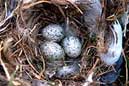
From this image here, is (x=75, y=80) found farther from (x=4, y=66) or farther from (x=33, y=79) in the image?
(x=4, y=66)

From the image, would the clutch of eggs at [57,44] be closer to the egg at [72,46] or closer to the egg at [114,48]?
the egg at [72,46]

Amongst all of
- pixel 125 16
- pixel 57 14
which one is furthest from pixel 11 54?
pixel 125 16

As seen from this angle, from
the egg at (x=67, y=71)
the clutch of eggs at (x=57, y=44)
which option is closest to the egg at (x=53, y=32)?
the clutch of eggs at (x=57, y=44)

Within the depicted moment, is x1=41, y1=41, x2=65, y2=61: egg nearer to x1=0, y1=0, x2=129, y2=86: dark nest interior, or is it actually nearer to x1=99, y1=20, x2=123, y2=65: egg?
x1=0, y1=0, x2=129, y2=86: dark nest interior

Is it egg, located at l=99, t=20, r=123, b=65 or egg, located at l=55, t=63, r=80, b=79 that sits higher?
egg, located at l=99, t=20, r=123, b=65

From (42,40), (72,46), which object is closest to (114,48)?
(72,46)

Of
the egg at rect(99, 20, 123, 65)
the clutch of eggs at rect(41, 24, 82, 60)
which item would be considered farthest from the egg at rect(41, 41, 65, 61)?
the egg at rect(99, 20, 123, 65)
